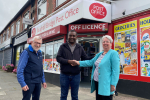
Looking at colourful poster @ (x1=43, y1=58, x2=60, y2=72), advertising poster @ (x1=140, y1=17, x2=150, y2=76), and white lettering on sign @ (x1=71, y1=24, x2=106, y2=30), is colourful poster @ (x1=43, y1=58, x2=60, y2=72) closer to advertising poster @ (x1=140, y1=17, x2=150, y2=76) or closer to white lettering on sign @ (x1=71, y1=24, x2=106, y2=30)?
white lettering on sign @ (x1=71, y1=24, x2=106, y2=30)

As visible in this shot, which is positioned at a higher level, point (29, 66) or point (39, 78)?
point (29, 66)

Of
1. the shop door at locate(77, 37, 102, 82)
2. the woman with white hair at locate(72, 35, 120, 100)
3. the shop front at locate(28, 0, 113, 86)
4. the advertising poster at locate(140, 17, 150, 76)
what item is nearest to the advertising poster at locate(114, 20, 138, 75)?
the advertising poster at locate(140, 17, 150, 76)

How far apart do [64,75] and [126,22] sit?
4.24 m

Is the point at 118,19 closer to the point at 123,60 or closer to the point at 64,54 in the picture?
the point at 123,60

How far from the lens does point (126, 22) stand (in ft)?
19.6

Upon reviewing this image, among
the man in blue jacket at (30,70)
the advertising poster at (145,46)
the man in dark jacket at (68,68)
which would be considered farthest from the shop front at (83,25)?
the man in blue jacket at (30,70)

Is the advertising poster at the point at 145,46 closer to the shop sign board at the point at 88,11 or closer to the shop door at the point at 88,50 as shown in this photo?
the shop sign board at the point at 88,11

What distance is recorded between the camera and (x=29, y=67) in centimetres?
260

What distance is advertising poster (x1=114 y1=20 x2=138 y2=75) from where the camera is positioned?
18.4ft

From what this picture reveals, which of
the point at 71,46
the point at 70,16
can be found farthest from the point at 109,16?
the point at 71,46

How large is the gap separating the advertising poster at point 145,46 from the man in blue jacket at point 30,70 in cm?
414

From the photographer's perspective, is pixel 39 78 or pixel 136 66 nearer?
pixel 39 78

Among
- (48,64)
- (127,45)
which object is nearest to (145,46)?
(127,45)

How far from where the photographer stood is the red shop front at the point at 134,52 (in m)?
5.17
